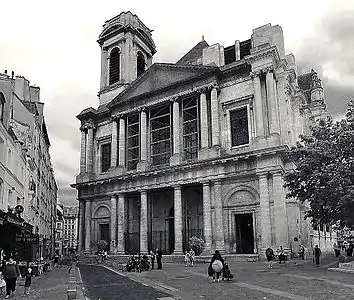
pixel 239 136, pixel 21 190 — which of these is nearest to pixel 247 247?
pixel 239 136

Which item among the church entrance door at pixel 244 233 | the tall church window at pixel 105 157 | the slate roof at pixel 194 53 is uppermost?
the slate roof at pixel 194 53

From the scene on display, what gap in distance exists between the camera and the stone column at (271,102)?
36750 millimetres

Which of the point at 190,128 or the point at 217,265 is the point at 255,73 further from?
the point at 217,265

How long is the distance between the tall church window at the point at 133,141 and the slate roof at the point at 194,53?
12.5 metres

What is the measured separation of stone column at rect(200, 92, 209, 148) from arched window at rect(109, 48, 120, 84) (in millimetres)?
17200

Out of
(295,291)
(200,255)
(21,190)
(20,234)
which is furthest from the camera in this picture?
(200,255)

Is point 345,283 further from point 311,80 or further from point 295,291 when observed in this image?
point 311,80

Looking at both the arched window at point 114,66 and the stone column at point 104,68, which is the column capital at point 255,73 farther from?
the stone column at point 104,68

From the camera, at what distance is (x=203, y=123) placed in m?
40.2

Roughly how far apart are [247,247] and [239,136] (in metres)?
10.5

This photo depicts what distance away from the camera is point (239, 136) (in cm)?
3959

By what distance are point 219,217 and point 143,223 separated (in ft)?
28.9

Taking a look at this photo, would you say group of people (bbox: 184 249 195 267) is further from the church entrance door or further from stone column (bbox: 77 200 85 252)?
stone column (bbox: 77 200 85 252)

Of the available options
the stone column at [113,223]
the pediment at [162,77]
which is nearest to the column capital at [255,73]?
the pediment at [162,77]
